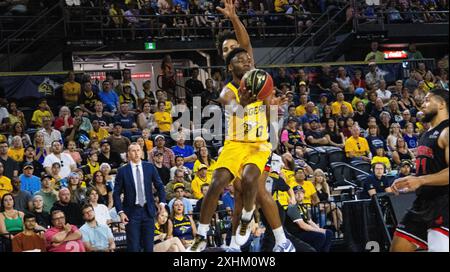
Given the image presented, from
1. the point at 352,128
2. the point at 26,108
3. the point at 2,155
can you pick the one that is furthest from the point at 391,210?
the point at 26,108

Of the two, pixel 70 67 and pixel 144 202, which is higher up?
pixel 70 67

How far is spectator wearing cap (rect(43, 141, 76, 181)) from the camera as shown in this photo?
13.3 metres

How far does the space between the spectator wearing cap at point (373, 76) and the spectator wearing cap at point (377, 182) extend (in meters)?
5.26

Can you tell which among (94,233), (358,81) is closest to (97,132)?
(94,233)

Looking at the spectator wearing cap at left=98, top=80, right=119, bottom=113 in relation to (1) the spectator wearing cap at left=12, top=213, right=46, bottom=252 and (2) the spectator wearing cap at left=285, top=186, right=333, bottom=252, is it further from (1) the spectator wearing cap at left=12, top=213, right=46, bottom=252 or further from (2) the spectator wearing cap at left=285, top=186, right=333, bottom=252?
(2) the spectator wearing cap at left=285, top=186, right=333, bottom=252

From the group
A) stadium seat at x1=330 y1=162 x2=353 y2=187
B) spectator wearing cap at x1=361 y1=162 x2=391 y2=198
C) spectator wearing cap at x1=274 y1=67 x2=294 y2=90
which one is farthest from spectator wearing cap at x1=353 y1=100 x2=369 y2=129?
spectator wearing cap at x1=361 y1=162 x2=391 y2=198

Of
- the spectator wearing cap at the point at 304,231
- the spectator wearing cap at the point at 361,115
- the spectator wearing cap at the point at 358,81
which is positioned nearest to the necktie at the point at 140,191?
the spectator wearing cap at the point at 304,231

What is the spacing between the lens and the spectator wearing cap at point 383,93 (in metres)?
18.0

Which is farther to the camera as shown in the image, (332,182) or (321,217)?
(332,182)

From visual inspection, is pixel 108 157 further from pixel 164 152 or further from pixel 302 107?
pixel 302 107

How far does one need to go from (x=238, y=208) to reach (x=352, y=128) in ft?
27.5

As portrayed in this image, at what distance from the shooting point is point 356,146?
52.2 feet
